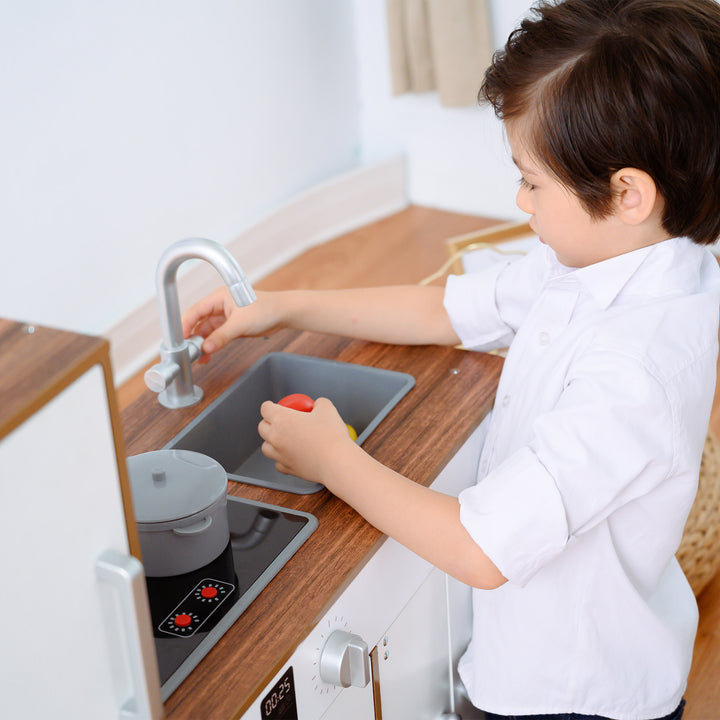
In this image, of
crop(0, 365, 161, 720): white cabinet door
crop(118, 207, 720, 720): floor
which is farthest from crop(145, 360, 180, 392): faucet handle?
crop(118, 207, 720, 720): floor

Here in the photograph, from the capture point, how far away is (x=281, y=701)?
2.76ft

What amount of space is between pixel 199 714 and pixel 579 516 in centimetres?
36

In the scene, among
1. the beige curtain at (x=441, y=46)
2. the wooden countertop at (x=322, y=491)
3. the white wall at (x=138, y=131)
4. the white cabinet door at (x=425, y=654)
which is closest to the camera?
the wooden countertop at (x=322, y=491)

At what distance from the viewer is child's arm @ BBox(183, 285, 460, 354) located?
4.12 ft

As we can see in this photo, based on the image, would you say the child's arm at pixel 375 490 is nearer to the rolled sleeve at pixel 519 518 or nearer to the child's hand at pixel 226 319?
the rolled sleeve at pixel 519 518

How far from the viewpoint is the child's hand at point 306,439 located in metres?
0.98

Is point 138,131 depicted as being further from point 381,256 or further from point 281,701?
point 281,701

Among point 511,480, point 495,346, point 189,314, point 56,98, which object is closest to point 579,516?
point 511,480

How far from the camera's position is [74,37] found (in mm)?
2129

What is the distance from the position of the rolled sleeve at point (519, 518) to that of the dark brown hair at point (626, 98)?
27cm

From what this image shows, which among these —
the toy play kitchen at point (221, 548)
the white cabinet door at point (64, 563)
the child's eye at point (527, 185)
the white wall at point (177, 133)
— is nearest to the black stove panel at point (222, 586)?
the toy play kitchen at point (221, 548)

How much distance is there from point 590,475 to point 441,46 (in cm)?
215

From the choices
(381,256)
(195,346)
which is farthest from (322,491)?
(381,256)

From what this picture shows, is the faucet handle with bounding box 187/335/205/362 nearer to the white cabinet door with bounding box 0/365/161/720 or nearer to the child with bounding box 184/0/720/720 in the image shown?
the child with bounding box 184/0/720/720
